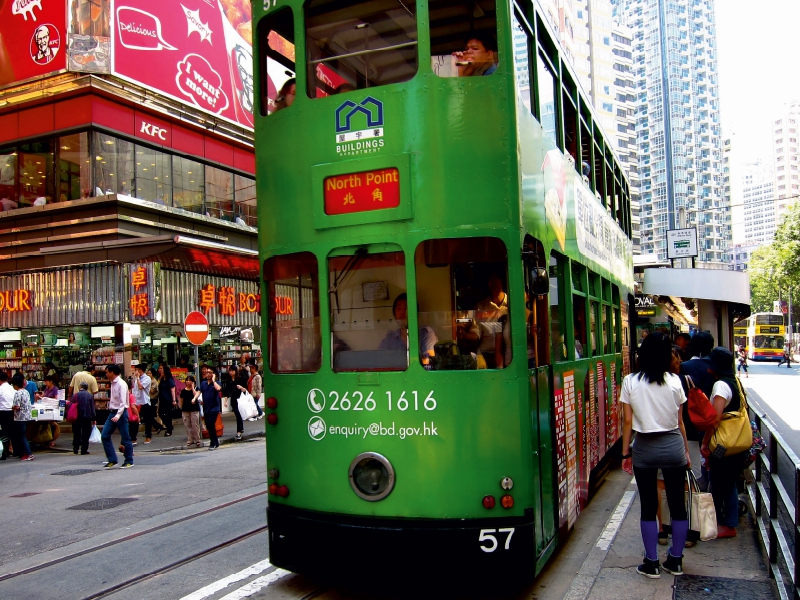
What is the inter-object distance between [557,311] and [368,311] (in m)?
1.92

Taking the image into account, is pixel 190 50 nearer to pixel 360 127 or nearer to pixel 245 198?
pixel 245 198

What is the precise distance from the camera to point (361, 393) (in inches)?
189

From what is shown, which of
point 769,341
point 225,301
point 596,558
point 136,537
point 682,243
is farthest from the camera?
point 769,341

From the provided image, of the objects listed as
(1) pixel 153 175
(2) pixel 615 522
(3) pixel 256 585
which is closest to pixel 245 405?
(1) pixel 153 175

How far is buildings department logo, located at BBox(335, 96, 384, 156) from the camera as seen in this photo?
16.0ft

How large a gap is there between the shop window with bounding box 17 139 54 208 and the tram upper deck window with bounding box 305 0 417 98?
15.1 meters

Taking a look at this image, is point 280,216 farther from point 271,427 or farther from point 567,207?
point 567,207

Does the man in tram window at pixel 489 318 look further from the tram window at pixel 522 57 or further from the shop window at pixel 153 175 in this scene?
the shop window at pixel 153 175

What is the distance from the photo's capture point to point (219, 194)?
69.1 ft

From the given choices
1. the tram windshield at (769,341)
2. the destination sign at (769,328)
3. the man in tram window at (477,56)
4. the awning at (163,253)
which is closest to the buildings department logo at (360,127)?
the man in tram window at (477,56)

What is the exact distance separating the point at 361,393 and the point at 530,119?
7.81 feet

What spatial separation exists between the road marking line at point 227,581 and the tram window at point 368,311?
183 cm

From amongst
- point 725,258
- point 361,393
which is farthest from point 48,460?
point 725,258

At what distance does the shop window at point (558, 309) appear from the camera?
5809 mm
